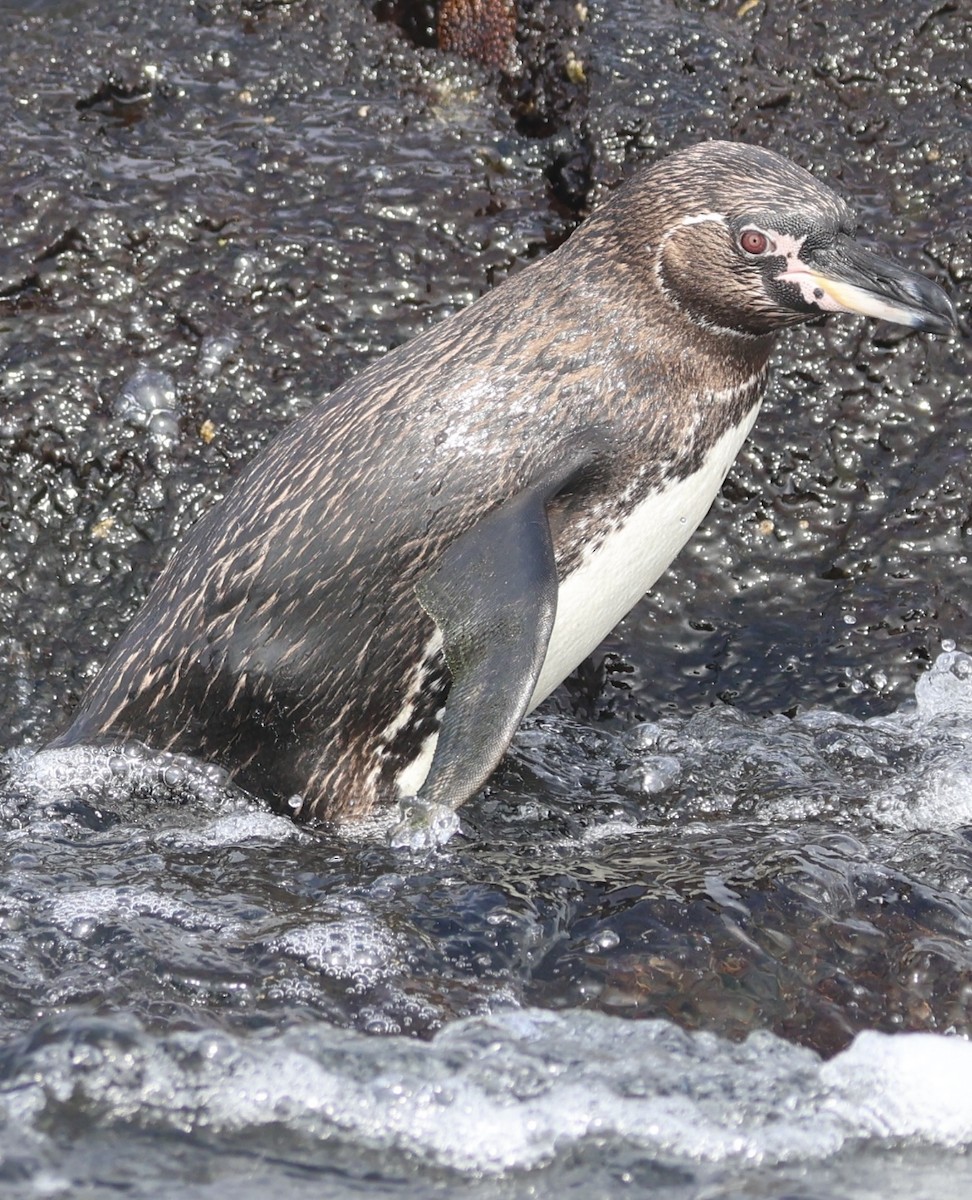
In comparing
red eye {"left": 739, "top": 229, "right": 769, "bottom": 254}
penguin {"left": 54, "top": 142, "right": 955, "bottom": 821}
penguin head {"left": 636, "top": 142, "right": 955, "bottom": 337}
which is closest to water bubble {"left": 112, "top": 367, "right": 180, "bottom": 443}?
penguin {"left": 54, "top": 142, "right": 955, "bottom": 821}

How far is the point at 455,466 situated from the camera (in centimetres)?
426

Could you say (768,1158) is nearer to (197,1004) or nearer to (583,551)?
(197,1004)

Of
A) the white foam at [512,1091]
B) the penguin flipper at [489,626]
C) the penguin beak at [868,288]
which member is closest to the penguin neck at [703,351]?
the penguin beak at [868,288]

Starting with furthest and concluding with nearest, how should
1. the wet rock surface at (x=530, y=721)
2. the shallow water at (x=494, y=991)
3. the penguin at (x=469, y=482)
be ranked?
the penguin at (x=469, y=482) < the wet rock surface at (x=530, y=721) < the shallow water at (x=494, y=991)

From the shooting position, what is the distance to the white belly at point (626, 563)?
444 centimetres

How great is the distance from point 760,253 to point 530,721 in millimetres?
1668

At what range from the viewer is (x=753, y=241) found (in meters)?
4.40

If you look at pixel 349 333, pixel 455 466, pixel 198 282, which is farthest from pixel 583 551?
pixel 198 282

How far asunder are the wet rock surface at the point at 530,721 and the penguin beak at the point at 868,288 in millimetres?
1248

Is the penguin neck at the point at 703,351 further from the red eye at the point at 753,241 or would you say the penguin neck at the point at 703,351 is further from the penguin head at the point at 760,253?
the red eye at the point at 753,241

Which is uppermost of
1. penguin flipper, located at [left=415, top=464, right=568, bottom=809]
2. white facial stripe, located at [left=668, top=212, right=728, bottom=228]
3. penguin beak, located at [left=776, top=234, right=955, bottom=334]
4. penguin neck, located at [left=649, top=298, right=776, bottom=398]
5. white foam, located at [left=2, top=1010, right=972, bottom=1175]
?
white facial stripe, located at [left=668, top=212, right=728, bottom=228]

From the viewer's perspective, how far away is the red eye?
4391mm

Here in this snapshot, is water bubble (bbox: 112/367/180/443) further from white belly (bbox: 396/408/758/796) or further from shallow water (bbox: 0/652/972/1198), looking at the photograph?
white belly (bbox: 396/408/758/796)

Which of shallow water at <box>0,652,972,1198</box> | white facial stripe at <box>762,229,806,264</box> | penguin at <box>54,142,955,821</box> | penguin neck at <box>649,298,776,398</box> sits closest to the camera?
shallow water at <box>0,652,972,1198</box>
